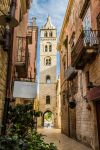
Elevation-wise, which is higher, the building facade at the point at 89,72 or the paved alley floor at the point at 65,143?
the building facade at the point at 89,72

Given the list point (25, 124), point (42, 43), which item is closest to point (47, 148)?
point (25, 124)

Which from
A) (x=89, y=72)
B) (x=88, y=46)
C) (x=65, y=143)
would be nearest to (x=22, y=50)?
(x=88, y=46)

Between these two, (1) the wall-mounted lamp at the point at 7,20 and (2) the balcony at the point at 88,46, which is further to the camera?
(2) the balcony at the point at 88,46

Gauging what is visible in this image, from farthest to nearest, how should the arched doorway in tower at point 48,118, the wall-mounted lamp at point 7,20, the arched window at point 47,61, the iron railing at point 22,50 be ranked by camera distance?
the arched window at point 47,61, the arched doorway in tower at point 48,118, the iron railing at point 22,50, the wall-mounted lamp at point 7,20

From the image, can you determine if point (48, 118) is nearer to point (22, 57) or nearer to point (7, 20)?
point (22, 57)

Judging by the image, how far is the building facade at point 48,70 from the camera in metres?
46.0

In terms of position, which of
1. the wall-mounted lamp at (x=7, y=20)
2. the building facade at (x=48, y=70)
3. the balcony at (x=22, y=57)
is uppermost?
the building facade at (x=48, y=70)

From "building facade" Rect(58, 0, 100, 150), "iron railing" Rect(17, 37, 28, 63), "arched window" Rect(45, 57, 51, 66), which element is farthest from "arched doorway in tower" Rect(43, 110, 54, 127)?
"iron railing" Rect(17, 37, 28, 63)

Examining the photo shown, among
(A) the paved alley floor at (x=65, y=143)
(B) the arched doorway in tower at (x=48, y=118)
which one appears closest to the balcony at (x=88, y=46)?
(A) the paved alley floor at (x=65, y=143)

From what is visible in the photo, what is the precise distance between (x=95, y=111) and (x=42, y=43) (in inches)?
1773

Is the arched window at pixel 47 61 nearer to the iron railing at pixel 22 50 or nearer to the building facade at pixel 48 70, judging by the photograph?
the building facade at pixel 48 70

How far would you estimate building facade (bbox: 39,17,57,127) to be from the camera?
46.0 meters

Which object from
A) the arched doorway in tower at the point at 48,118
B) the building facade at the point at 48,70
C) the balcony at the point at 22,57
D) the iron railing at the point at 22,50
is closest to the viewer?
the balcony at the point at 22,57

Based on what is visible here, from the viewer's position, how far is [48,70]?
50500 mm
